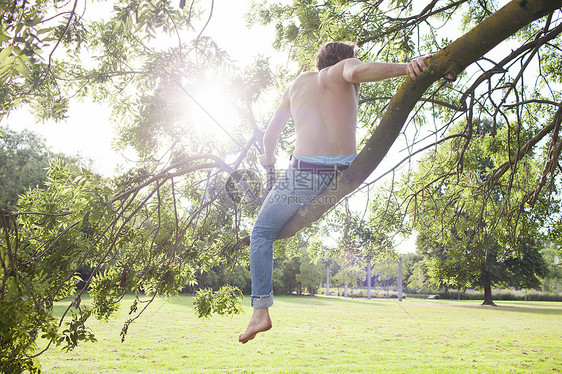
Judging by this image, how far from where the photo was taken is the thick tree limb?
1.87 meters

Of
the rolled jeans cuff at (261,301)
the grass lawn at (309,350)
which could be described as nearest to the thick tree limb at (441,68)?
the rolled jeans cuff at (261,301)

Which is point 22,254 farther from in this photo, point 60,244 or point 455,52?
point 455,52

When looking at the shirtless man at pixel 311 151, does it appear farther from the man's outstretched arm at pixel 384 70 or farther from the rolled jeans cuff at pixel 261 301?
the man's outstretched arm at pixel 384 70

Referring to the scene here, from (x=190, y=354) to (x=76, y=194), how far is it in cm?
673

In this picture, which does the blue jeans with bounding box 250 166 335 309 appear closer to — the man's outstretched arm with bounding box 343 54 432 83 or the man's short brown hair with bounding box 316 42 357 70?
the man's outstretched arm with bounding box 343 54 432 83

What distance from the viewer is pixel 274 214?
224 cm

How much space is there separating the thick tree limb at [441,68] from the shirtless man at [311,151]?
139mm

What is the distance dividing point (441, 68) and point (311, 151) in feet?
2.74

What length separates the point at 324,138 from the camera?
2.19 meters

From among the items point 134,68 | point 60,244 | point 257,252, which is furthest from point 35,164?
point 257,252

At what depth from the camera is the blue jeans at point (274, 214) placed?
2.24m

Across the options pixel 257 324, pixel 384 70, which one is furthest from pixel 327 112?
pixel 257 324

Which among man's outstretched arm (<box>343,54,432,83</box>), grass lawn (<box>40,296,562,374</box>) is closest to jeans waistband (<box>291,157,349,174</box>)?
man's outstretched arm (<box>343,54,432,83</box>)

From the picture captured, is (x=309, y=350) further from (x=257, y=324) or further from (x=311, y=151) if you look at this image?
(x=311, y=151)
